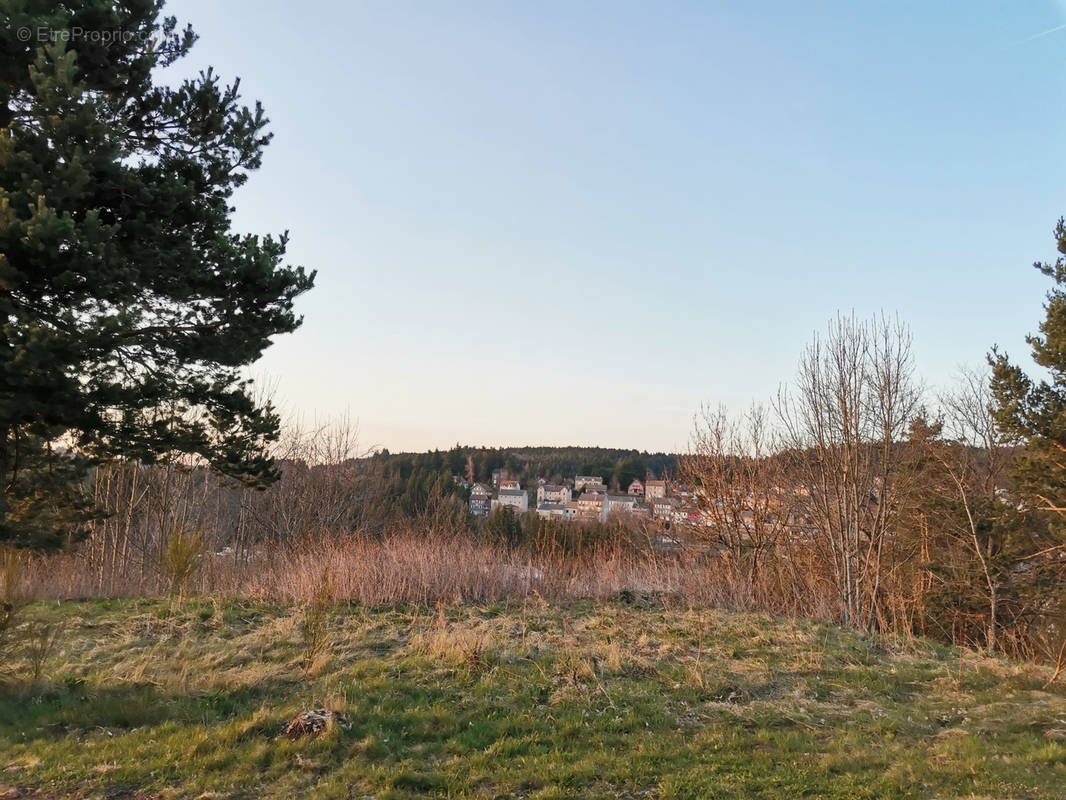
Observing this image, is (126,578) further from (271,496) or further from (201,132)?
(201,132)

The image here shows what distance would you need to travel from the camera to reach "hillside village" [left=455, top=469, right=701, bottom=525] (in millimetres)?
14812

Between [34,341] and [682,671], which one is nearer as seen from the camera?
[34,341]

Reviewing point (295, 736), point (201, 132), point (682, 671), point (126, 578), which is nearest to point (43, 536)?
point (295, 736)

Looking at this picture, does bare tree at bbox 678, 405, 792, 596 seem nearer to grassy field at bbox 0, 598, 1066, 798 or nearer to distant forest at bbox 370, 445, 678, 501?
grassy field at bbox 0, 598, 1066, 798

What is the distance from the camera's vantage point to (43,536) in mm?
6609

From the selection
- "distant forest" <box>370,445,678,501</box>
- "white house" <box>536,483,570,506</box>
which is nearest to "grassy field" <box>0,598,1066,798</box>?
"distant forest" <box>370,445,678,501</box>

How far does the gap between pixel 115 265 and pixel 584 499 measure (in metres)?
40.1

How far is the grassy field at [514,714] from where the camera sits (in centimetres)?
428

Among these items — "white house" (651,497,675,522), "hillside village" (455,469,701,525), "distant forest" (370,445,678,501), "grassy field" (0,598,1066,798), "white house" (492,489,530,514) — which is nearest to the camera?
"grassy field" (0,598,1066,798)

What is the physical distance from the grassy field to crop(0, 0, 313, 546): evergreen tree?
205 centimetres

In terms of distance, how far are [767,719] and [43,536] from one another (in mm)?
7273

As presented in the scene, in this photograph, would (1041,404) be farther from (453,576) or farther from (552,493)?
(552,493)

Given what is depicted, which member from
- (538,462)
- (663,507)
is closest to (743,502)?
(663,507)

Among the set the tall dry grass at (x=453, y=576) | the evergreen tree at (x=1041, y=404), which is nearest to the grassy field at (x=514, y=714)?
the tall dry grass at (x=453, y=576)
